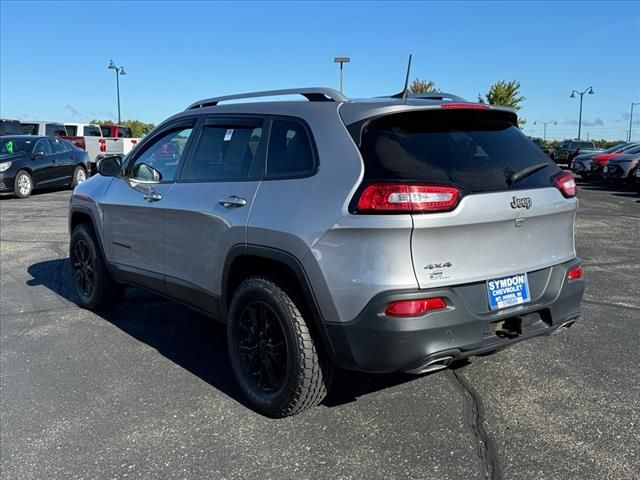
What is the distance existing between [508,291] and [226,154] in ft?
6.39

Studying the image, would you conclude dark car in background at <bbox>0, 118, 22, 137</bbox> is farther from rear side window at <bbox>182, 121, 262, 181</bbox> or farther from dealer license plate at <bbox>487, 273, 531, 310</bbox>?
dealer license plate at <bbox>487, 273, 531, 310</bbox>

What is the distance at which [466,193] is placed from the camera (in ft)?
9.31

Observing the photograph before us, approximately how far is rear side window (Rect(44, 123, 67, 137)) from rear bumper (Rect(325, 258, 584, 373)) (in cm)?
2458

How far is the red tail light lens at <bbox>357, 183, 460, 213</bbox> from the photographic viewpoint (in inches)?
107

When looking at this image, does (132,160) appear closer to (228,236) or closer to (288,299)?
(228,236)

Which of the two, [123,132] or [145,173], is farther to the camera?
[123,132]

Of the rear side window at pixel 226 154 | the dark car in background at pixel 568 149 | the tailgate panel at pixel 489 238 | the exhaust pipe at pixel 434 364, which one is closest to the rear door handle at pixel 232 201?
the rear side window at pixel 226 154

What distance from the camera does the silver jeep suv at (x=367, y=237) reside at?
2.76m

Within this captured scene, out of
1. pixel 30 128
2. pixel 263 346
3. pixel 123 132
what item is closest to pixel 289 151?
pixel 263 346

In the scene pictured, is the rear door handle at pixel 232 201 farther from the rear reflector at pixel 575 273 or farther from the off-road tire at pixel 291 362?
the rear reflector at pixel 575 273

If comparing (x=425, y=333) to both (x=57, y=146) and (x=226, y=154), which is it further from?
(x=57, y=146)

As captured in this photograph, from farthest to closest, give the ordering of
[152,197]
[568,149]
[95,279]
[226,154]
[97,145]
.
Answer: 1. [568,149]
2. [97,145]
3. [95,279]
4. [152,197]
5. [226,154]

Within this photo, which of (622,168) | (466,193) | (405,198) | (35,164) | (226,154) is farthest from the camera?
(622,168)

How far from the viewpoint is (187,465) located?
9.43 ft
